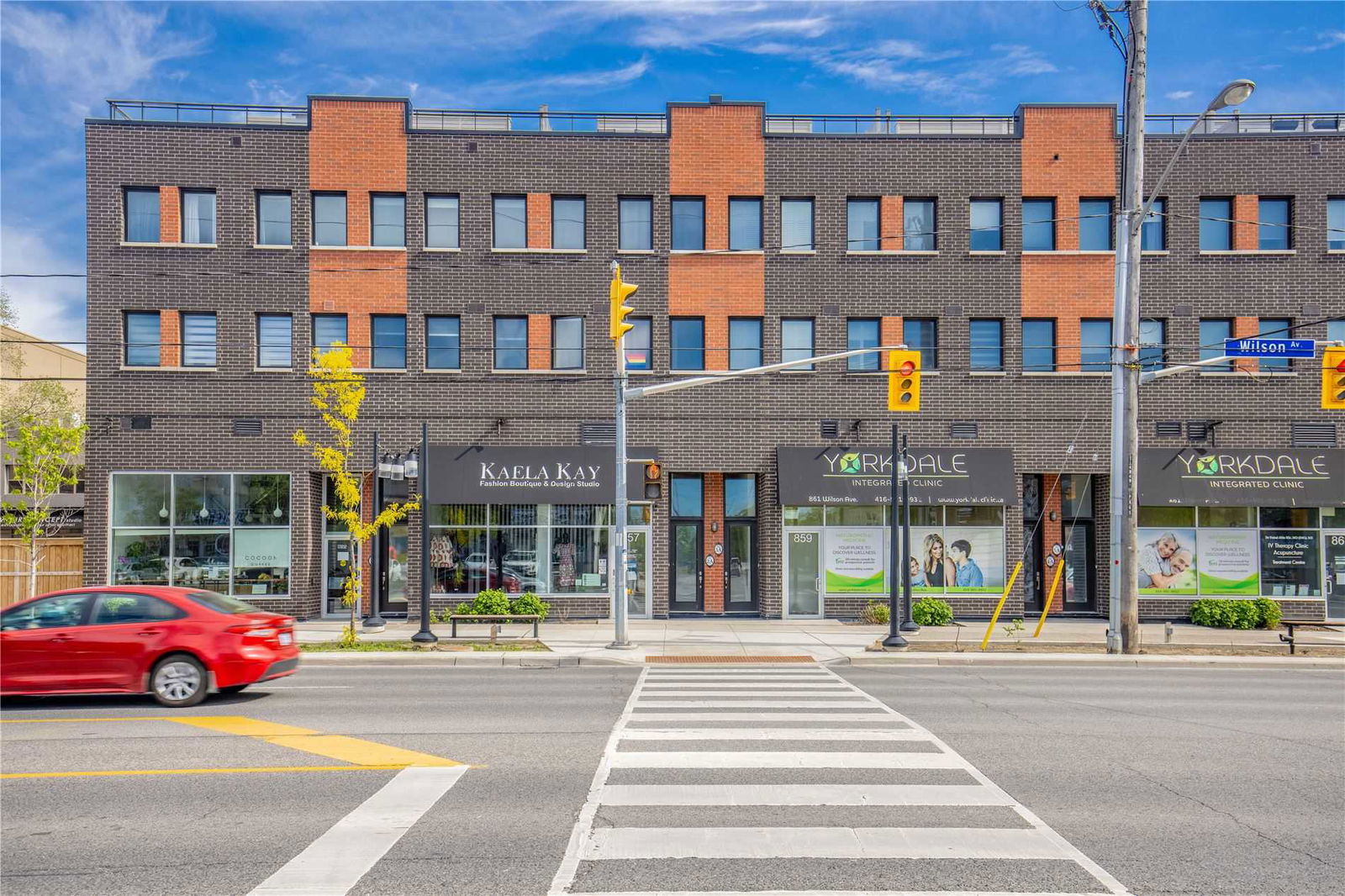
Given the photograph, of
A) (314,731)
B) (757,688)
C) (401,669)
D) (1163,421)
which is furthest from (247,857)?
(1163,421)

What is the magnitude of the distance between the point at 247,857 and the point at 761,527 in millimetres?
18958

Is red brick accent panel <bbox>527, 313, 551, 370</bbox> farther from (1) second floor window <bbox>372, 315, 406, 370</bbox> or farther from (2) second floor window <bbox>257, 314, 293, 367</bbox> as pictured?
(2) second floor window <bbox>257, 314, 293, 367</bbox>

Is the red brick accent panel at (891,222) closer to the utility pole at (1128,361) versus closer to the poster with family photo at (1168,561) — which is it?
the utility pole at (1128,361)

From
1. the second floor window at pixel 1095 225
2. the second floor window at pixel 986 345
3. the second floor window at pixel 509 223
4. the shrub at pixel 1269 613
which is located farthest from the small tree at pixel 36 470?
the shrub at pixel 1269 613

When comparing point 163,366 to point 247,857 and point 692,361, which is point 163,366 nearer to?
point 692,361

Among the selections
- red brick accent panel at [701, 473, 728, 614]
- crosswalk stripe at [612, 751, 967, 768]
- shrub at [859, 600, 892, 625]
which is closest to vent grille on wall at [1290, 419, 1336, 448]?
shrub at [859, 600, 892, 625]

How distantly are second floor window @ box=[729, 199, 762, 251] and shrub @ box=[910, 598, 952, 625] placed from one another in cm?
974

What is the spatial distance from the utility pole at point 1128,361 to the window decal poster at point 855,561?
668cm

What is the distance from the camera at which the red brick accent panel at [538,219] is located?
24547 millimetres

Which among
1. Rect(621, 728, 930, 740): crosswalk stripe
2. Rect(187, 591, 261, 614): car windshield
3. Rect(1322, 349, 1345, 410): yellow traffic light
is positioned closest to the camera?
Rect(621, 728, 930, 740): crosswalk stripe

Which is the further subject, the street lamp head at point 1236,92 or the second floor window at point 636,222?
the second floor window at point 636,222

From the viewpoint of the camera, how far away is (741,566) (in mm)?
25000

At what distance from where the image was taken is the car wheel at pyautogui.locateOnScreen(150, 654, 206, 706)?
11.9 metres

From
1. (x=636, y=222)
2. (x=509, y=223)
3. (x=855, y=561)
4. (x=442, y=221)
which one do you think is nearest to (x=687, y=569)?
(x=855, y=561)
